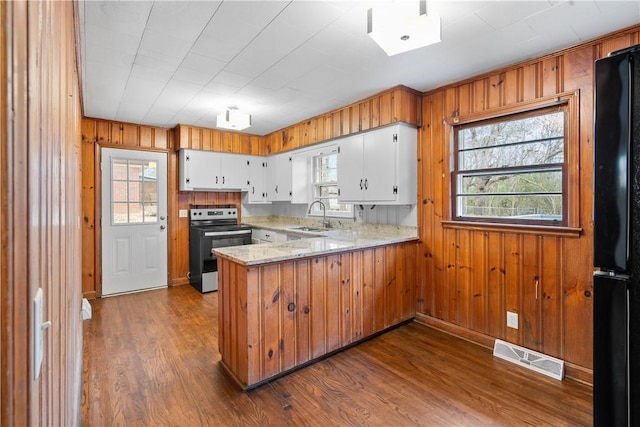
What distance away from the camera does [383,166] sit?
3.29m

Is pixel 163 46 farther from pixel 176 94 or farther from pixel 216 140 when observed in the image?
pixel 216 140

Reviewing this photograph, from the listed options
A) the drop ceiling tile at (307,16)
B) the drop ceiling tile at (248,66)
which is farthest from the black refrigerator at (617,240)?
the drop ceiling tile at (248,66)

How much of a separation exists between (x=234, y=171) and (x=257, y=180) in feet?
1.37

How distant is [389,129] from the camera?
10.5ft

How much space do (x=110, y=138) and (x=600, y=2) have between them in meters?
5.07

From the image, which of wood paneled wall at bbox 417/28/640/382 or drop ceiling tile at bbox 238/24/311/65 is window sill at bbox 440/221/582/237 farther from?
drop ceiling tile at bbox 238/24/311/65

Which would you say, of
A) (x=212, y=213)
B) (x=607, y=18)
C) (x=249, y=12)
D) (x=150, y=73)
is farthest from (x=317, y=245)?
(x=212, y=213)

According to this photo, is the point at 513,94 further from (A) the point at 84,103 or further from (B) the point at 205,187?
(A) the point at 84,103

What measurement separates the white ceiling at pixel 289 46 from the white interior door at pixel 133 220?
43.8 inches

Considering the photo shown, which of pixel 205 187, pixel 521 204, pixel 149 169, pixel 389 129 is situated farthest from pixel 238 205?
pixel 521 204

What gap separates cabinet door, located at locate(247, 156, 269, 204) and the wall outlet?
3795mm

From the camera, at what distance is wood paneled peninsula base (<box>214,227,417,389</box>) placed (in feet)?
7.13

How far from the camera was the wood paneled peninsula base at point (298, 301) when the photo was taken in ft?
7.13

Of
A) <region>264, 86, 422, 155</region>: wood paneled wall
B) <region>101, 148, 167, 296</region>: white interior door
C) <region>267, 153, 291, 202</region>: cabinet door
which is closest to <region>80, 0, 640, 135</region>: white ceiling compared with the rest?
<region>264, 86, 422, 155</region>: wood paneled wall
